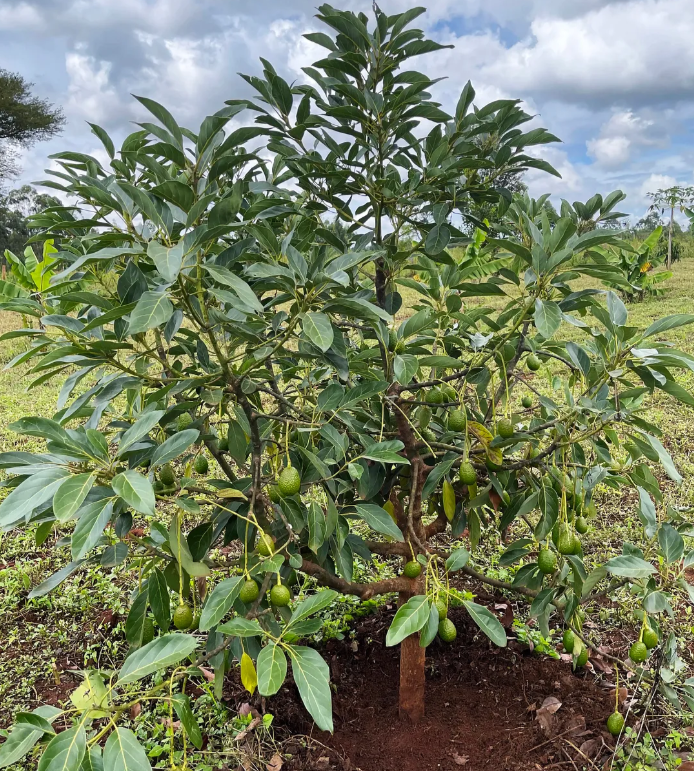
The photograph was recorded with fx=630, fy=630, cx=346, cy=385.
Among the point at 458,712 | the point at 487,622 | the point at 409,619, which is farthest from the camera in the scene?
the point at 458,712

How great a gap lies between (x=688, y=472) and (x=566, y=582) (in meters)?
2.10

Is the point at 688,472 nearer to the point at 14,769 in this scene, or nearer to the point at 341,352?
the point at 341,352

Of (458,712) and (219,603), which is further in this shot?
(458,712)

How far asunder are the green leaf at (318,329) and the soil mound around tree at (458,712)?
114 centimetres

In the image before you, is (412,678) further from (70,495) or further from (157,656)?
(70,495)

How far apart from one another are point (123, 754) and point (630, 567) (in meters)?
1.03

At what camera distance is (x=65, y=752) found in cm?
81

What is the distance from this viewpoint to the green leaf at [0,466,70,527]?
792 mm

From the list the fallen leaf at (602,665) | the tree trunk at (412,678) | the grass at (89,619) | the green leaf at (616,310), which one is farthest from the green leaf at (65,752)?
the fallen leaf at (602,665)

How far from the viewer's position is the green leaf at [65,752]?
792mm

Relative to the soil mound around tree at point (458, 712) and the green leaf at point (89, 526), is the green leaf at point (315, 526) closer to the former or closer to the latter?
the green leaf at point (89, 526)

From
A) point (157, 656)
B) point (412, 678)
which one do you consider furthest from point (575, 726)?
point (157, 656)

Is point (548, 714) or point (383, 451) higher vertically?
point (383, 451)

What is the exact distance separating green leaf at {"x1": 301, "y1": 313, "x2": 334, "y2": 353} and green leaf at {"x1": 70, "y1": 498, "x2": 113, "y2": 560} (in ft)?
1.23
